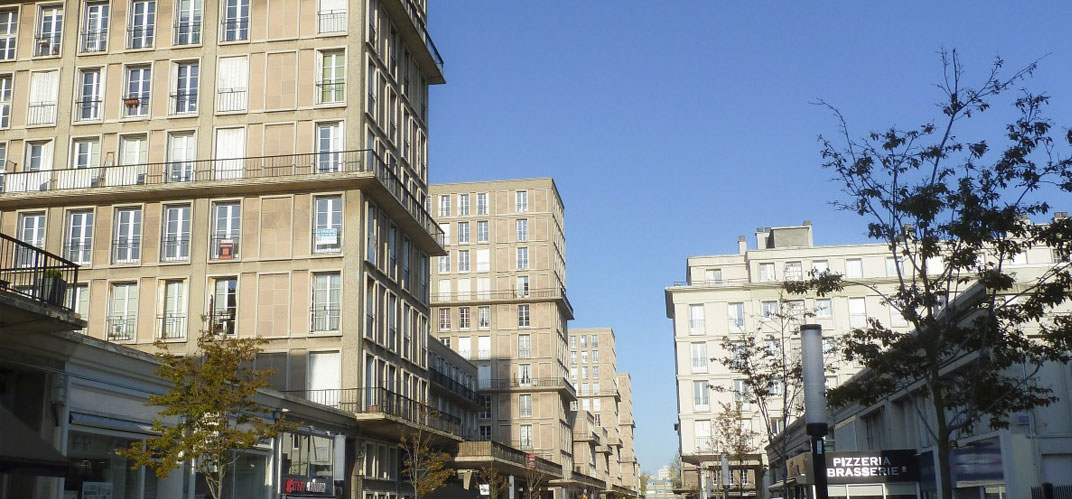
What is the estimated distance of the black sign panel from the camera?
29266 mm

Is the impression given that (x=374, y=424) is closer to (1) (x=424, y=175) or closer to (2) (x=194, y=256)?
(2) (x=194, y=256)

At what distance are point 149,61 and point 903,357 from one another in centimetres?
3653

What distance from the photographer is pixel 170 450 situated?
73.5 feet

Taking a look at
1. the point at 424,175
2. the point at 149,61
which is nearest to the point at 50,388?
the point at 149,61

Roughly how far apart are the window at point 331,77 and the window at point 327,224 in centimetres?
451

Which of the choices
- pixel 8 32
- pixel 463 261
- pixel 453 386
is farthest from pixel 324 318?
pixel 463 261

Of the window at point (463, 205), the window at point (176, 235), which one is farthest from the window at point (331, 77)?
the window at point (463, 205)

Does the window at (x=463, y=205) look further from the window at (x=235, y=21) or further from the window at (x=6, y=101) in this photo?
the window at (x=6, y=101)

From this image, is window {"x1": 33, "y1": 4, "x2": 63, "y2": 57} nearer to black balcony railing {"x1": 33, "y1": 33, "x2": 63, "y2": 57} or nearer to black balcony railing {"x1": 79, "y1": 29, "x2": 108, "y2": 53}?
black balcony railing {"x1": 33, "y1": 33, "x2": 63, "y2": 57}

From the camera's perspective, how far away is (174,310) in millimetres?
43250

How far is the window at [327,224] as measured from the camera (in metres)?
42.7

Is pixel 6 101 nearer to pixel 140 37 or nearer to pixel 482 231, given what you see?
pixel 140 37

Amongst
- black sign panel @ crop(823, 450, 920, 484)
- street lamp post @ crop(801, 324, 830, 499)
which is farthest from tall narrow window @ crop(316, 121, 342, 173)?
street lamp post @ crop(801, 324, 830, 499)

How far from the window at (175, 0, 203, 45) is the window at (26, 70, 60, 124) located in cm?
561
